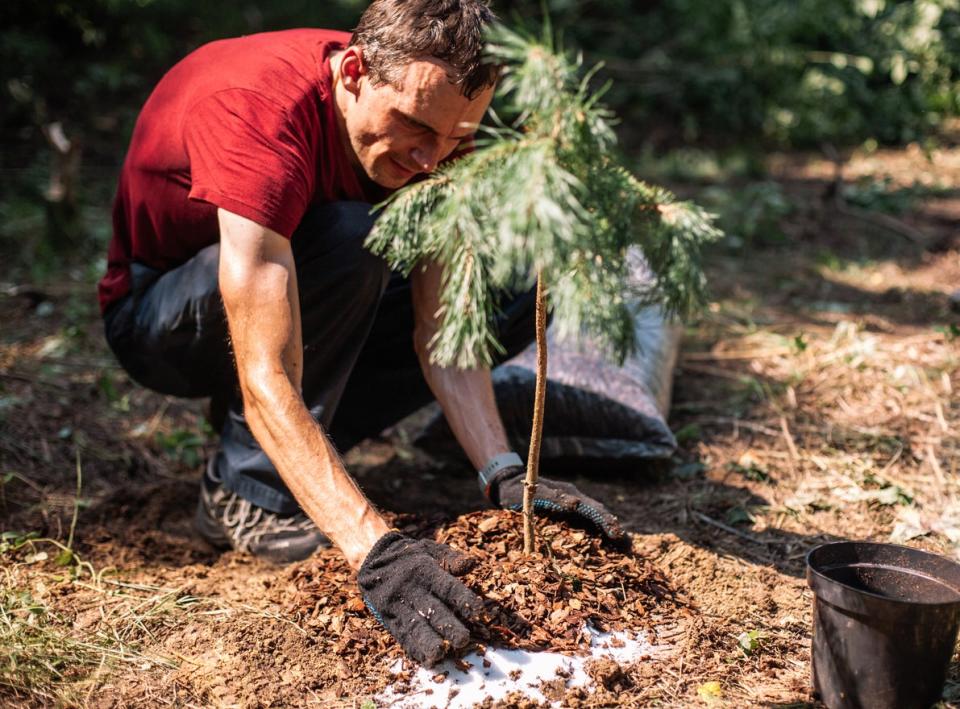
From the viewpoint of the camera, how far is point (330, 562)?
2.00 metres

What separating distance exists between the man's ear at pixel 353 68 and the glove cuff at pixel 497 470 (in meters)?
0.88

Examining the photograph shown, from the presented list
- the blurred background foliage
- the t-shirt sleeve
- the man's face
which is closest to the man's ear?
the man's face

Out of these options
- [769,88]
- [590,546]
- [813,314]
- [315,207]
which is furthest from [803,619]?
[769,88]

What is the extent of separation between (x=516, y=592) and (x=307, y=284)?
33.6 inches

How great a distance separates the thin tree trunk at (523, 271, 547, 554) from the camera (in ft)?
5.64

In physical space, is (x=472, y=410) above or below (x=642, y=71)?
below

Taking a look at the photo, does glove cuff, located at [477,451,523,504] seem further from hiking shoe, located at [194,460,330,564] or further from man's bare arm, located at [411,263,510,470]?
hiking shoe, located at [194,460,330,564]

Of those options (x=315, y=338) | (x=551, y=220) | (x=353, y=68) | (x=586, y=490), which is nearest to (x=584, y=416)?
(x=586, y=490)

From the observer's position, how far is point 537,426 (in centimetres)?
178

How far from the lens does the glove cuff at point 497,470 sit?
2115 mm

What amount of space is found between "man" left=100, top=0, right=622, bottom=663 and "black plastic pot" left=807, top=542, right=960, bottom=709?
0.50 m

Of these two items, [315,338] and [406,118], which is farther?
[315,338]

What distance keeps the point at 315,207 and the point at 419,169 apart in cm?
31

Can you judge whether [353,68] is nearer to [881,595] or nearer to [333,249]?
[333,249]
